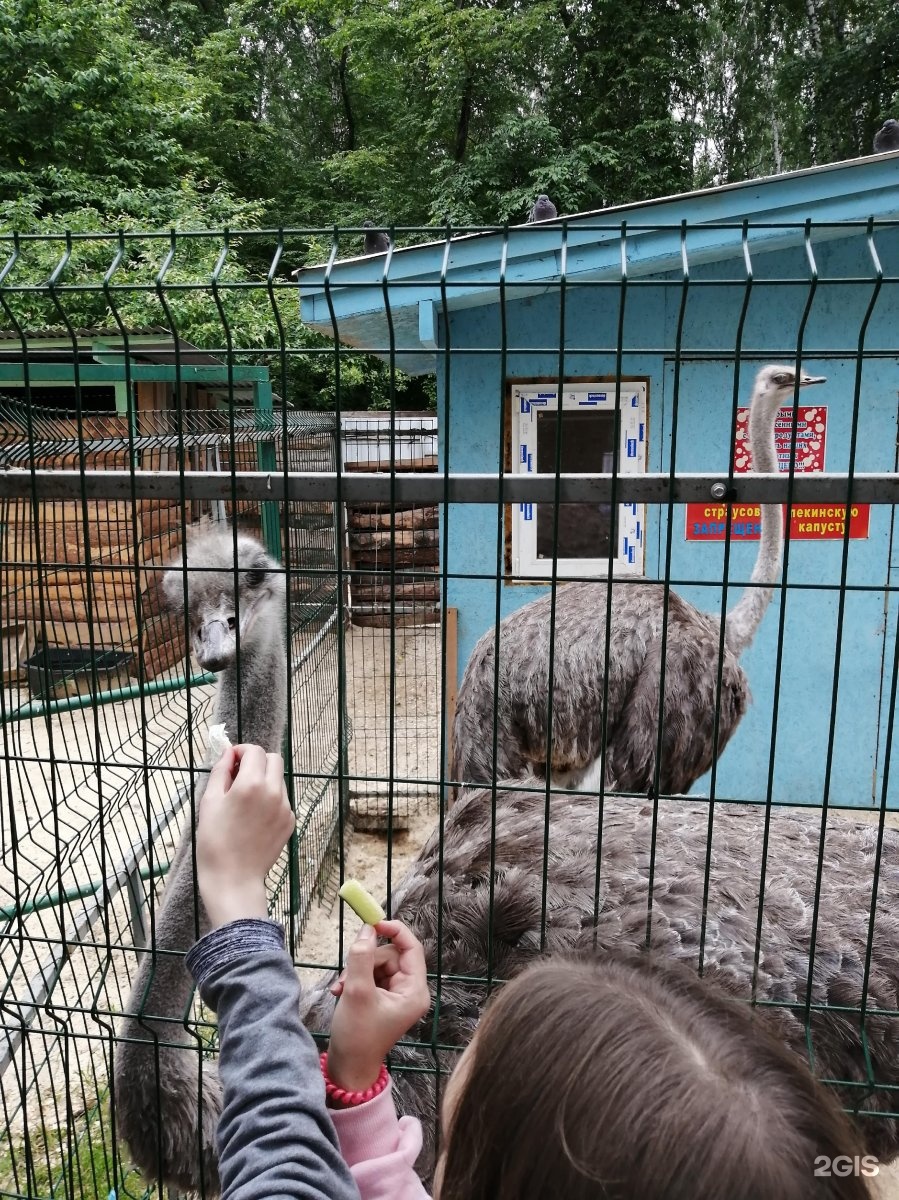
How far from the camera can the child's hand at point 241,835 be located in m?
1.22

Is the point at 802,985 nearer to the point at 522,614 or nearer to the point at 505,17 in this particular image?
the point at 522,614

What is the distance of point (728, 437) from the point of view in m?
5.90

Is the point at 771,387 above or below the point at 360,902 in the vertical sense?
above

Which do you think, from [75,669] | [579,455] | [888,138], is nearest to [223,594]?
[75,669]

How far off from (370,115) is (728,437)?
62.7 feet

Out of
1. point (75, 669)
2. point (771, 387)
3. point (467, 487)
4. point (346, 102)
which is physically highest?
point (346, 102)

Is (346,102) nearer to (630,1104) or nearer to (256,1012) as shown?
(256,1012)

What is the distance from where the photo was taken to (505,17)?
17.0 meters

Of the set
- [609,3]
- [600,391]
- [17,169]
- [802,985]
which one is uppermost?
[609,3]

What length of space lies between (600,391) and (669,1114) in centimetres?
541

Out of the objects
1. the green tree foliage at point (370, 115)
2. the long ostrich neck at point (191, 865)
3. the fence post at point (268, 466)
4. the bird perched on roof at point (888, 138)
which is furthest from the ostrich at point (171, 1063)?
the green tree foliage at point (370, 115)

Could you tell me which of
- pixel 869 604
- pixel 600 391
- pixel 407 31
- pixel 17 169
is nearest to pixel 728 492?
pixel 600 391

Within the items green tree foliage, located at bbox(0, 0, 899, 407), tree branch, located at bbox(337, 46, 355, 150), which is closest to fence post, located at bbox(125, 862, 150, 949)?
green tree foliage, located at bbox(0, 0, 899, 407)

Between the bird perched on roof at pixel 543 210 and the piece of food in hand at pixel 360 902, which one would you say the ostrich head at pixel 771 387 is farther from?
the piece of food in hand at pixel 360 902
